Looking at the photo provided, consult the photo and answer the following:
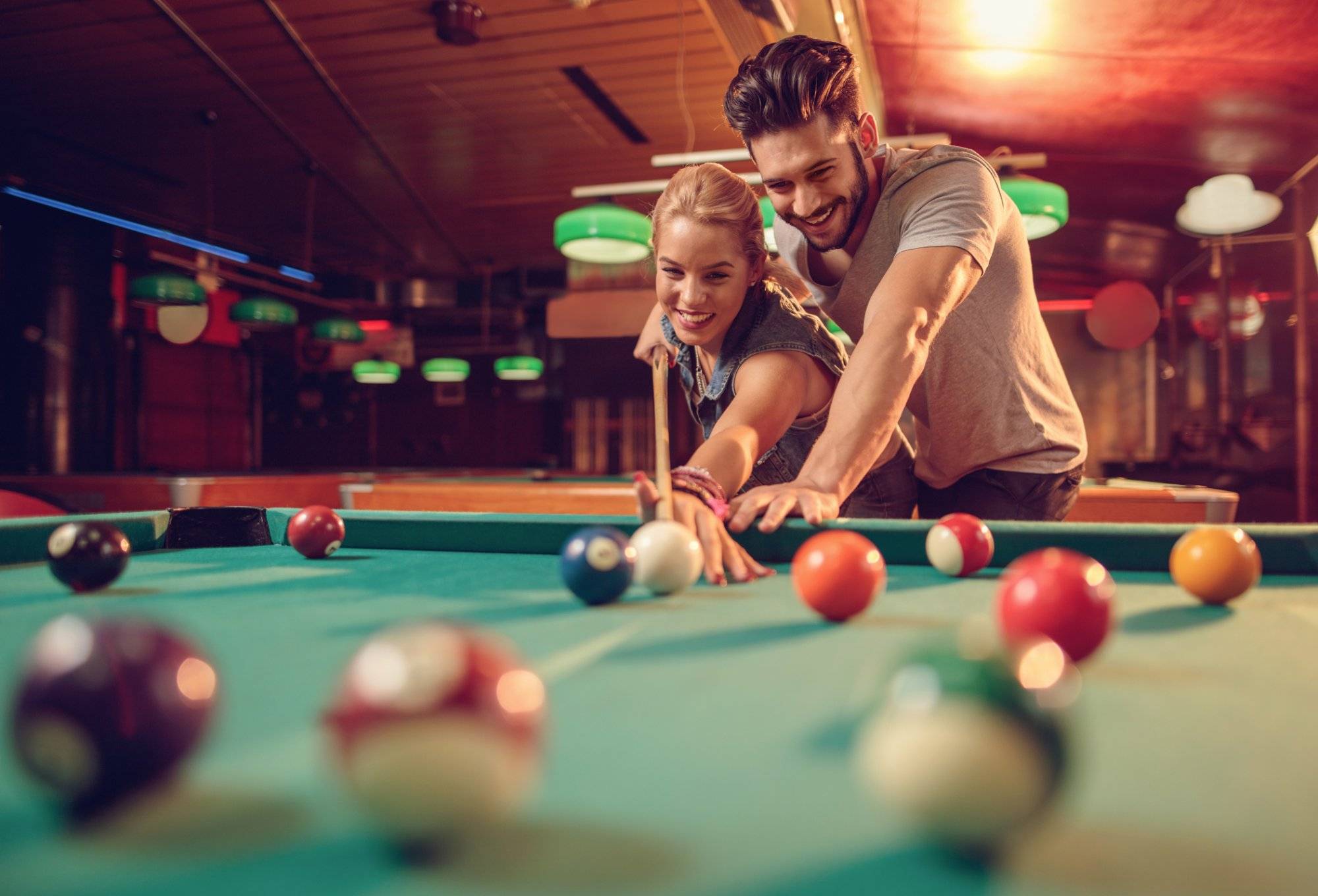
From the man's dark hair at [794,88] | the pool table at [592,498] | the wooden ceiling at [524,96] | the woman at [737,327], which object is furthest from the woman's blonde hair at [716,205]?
the wooden ceiling at [524,96]

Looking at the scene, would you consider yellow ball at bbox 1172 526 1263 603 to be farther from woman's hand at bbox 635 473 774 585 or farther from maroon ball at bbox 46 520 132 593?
maroon ball at bbox 46 520 132 593

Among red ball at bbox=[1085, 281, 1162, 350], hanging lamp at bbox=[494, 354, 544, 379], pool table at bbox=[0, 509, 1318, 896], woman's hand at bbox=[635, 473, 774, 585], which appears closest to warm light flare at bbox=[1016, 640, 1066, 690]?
pool table at bbox=[0, 509, 1318, 896]

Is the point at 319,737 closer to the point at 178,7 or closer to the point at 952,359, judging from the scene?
the point at 952,359

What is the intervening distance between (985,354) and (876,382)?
0.58 m

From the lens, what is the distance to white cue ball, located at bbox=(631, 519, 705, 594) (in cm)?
133

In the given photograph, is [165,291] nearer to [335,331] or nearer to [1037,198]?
[335,331]

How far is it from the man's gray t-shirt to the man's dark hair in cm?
25

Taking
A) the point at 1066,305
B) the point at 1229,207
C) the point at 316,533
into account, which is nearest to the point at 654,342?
the point at 316,533

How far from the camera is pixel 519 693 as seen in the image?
0.56 meters

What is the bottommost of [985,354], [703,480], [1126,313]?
[703,480]

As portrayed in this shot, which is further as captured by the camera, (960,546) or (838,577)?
(960,546)

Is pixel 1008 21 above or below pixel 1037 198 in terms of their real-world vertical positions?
above

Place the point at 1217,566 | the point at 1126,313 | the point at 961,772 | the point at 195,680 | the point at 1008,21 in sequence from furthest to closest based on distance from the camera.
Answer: the point at 1126,313
the point at 1008,21
the point at 1217,566
the point at 195,680
the point at 961,772

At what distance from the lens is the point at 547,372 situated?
13242mm
